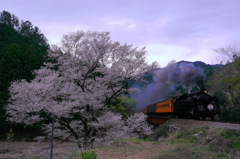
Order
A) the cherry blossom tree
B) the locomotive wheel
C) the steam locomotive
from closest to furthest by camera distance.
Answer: the cherry blossom tree < the steam locomotive < the locomotive wheel

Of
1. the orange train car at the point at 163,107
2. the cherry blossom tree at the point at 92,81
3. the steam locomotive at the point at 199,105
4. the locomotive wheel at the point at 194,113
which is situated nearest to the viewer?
the cherry blossom tree at the point at 92,81

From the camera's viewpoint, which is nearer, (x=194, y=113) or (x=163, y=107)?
(x=194, y=113)

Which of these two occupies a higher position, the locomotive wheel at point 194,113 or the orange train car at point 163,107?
the orange train car at point 163,107

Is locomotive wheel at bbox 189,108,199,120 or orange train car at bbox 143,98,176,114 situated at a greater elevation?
orange train car at bbox 143,98,176,114

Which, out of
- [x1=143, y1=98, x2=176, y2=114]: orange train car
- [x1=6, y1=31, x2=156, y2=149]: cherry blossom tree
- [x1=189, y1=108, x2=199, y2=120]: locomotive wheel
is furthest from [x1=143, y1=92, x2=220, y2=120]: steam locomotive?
[x1=6, y1=31, x2=156, y2=149]: cherry blossom tree

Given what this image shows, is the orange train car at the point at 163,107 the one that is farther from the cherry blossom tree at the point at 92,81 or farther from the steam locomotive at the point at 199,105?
the cherry blossom tree at the point at 92,81

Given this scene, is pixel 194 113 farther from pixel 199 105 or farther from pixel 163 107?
pixel 163 107

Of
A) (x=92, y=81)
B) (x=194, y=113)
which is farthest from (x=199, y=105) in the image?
(x=92, y=81)

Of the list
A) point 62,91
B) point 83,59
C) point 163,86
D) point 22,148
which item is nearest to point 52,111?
point 62,91

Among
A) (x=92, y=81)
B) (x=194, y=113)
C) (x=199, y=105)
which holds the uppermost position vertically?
(x=92, y=81)

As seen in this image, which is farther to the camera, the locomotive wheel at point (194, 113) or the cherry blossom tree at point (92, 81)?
the locomotive wheel at point (194, 113)

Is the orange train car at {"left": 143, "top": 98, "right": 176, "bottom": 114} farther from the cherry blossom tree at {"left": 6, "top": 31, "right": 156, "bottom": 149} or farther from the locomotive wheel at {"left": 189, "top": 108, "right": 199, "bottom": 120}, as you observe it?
the cherry blossom tree at {"left": 6, "top": 31, "right": 156, "bottom": 149}

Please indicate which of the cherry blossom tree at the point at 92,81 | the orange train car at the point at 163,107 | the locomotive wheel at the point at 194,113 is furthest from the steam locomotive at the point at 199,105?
the cherry blossom tree at the point at 92,81

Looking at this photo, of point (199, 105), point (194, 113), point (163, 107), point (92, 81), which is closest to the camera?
point (92, 81)
